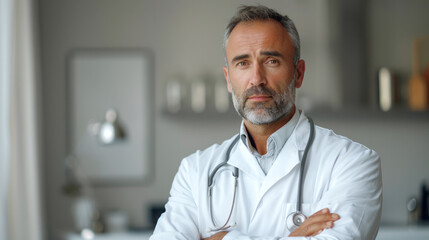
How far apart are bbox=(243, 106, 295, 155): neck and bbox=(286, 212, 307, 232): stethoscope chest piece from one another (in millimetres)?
220

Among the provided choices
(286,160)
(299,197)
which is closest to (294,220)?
(299,197)

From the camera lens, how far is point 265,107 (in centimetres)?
160

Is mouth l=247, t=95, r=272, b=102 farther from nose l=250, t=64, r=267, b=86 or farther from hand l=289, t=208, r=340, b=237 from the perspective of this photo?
hand l=289, t=208, r=340, b=237

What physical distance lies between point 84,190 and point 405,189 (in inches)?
86.4

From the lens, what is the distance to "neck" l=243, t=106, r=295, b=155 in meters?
1.67

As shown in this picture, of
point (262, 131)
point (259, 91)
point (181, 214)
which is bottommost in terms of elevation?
point (181, 214)

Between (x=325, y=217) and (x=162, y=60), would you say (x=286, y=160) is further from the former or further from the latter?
(x=162, y=60)

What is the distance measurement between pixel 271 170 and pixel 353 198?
0.75 ft

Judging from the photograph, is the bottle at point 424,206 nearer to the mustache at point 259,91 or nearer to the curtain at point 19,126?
the curtain at point 19,126

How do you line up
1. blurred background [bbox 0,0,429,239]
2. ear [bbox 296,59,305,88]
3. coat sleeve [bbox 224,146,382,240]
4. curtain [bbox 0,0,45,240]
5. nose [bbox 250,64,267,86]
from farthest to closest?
blurred background [bbox 0,0,429,239]
curtain [bbox 0,0,45,240]
ear [bbox 296,59,305,88]
nose [bbox 250,64,267,86]
coat sleeve [bbox 224,146,382,240]

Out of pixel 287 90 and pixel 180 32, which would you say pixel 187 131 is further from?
pixel 287 90

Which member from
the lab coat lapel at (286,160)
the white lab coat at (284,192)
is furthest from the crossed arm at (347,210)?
the lab coat lapel at (286,160)

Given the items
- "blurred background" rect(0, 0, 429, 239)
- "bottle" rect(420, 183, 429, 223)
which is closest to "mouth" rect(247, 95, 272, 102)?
"blurred background" rect(0, 0, 429, 239)

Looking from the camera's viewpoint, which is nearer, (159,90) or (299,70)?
(299,70)
